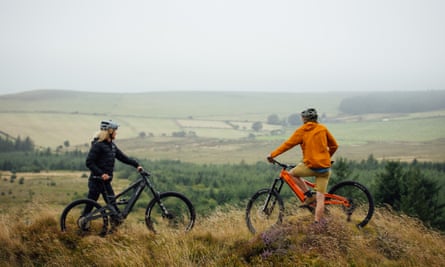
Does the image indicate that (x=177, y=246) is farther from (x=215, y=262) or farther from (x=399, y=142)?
(x=399, y=142)

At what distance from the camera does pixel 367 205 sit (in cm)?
892

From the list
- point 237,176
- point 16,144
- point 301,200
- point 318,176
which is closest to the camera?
point 318,176

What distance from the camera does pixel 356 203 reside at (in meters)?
8.86

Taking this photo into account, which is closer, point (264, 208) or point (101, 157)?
point (101, 157)

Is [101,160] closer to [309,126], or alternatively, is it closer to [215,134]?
[309,126]

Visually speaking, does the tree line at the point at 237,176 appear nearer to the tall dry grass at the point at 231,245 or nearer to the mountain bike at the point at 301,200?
the mountain bike at the point at 301,200

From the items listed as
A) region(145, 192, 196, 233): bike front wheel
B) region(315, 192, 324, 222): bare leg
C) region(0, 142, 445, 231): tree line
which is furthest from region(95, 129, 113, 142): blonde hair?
region(0, 142, 445, 231): tree line

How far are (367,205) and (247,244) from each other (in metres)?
2.93

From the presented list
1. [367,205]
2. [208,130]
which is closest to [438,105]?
[208,130]

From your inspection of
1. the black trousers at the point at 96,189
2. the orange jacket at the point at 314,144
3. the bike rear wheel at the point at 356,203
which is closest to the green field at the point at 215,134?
the bike rear wheel at the point at 356,203

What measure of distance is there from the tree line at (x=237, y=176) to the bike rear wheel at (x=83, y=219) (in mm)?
34668

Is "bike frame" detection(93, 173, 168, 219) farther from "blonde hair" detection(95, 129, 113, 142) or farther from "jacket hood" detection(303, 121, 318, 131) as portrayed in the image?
"jacket hood" detection(303, 121, 318, 131)

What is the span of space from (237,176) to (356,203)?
102 m

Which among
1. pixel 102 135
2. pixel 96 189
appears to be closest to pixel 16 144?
pixel 96 189
